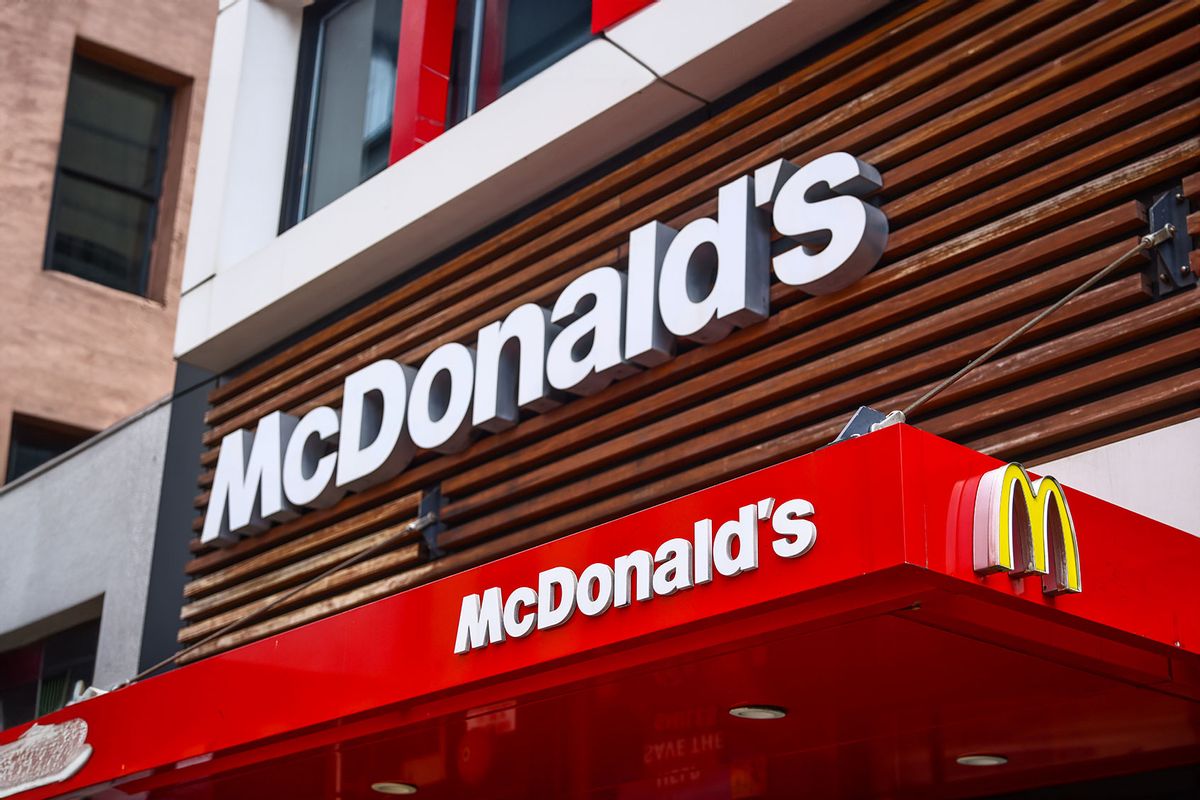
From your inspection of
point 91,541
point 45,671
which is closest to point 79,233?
point 45,671

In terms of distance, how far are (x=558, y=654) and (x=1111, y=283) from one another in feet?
8.29

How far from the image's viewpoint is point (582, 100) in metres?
8.58

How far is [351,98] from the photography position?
38.1 ft

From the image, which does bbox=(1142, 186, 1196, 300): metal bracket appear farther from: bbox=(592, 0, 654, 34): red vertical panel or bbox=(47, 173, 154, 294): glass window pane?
bbox=(47, 173, 154, 294): glass window pane

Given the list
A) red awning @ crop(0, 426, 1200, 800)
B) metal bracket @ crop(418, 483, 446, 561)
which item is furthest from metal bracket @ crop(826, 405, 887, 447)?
metal bracket @ crop(418, 483, 446, 561)

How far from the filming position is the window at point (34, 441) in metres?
16.7

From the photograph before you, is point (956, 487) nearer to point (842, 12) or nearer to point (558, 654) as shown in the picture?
point (558, 654)

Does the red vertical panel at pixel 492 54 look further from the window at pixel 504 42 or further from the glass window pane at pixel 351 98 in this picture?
the glass window pane at pixel 351 98

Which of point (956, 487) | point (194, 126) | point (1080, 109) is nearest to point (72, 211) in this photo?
point (194, 126)

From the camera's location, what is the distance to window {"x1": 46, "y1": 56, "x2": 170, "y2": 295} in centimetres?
1788

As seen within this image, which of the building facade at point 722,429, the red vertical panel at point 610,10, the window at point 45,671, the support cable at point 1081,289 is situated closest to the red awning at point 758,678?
the building facade at point 722,429

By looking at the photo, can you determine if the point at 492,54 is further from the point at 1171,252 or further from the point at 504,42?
the point at 1171,252

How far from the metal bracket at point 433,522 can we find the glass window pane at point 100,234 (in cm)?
1010

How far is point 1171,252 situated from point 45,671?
10.2 meters
